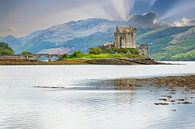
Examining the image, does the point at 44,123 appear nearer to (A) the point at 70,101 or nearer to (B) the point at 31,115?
(B) the point at 31,115

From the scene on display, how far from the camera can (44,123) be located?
3684 centimetres

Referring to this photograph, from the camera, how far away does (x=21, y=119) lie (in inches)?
1531

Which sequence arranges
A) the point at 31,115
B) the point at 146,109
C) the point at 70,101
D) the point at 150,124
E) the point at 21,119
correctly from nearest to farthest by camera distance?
the point at 150,124, the point at 21,119, the point at 31,115, the point at 146,109, the point at 70,101

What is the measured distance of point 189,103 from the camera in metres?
50.2

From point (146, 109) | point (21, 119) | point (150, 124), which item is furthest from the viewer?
point (146, 109)

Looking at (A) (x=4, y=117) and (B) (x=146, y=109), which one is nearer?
(A) (x=4, y=117)

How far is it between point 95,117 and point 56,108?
845cm

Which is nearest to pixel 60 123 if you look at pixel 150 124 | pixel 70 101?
pixel 150 124

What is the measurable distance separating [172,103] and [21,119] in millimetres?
19528

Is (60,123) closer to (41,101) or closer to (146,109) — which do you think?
(146,109)

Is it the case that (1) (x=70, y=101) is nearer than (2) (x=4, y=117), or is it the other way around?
(2) (x=4, y=117)

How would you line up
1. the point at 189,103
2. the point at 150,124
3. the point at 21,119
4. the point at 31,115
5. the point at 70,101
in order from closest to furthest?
the point at 150,124, the point at 21,119, the point at 31,115, the point at 189,103, the point at 70,101

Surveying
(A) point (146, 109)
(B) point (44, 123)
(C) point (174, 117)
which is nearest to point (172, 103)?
(A) point (146, 109)

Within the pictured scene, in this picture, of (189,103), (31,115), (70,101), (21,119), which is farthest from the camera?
(70,101)
